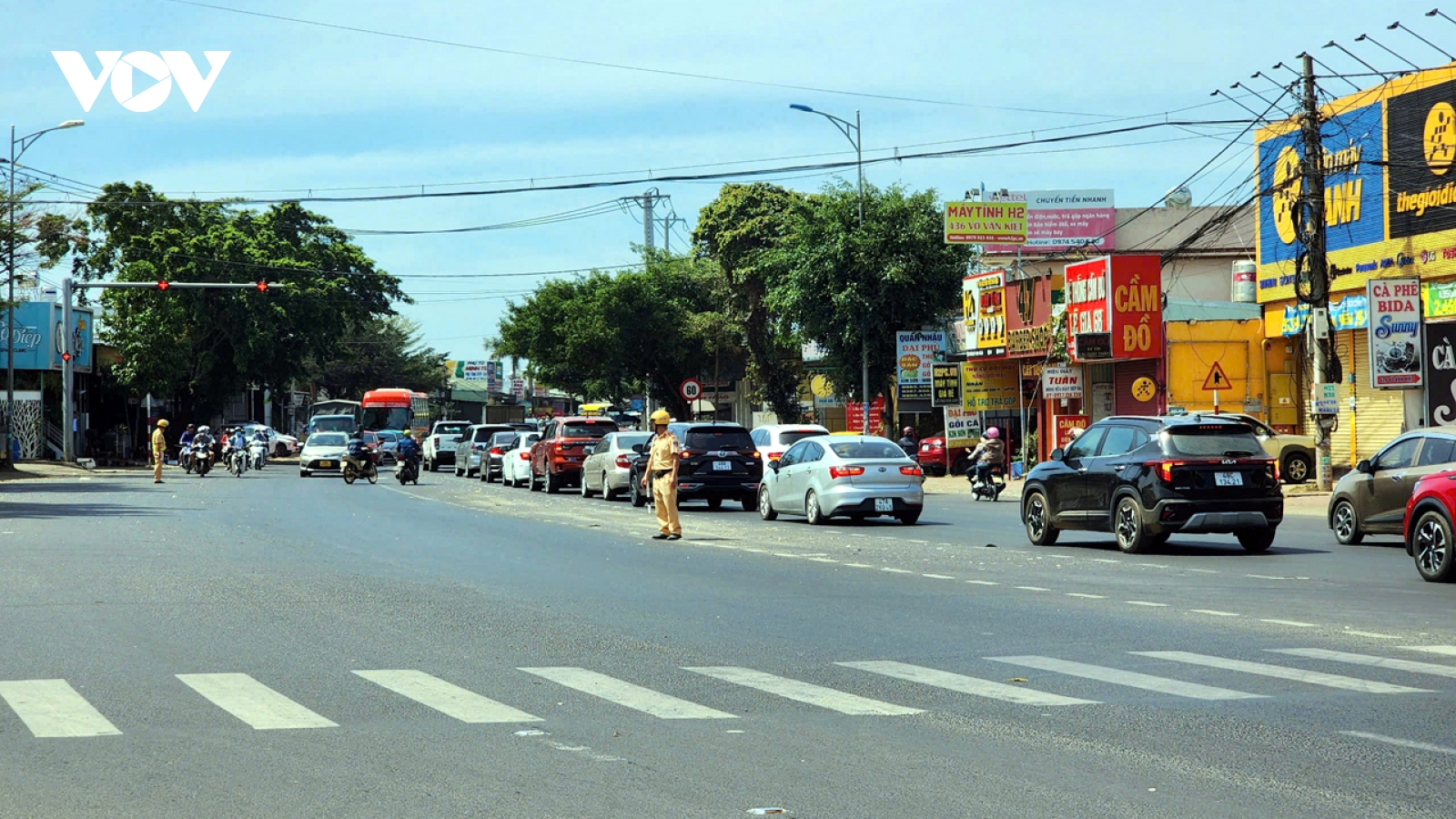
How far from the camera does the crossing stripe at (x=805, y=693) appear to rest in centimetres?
878

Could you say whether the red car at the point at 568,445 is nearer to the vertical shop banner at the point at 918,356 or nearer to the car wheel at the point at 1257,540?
the vertical shop banner at the point at 918,356

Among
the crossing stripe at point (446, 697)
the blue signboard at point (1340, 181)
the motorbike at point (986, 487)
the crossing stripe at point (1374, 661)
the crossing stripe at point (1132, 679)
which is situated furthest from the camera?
the motorbike at point (986, 487)

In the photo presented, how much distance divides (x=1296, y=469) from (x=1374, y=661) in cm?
2727

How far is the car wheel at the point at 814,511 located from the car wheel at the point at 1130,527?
6.76 m

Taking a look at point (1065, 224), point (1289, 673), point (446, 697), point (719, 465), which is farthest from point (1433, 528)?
point (1065, 224)

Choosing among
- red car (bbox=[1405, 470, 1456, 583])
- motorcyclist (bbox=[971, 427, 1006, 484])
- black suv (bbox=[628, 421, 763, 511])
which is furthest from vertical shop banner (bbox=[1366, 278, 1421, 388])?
red car (bbox=[1405, 470, 1456, 583])

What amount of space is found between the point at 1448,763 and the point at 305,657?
274 inches

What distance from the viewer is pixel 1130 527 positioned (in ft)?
66.3

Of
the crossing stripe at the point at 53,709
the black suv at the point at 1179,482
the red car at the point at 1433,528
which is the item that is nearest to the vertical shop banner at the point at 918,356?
the black suv at the point at 1179,482

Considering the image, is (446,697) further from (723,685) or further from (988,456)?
(988,456)

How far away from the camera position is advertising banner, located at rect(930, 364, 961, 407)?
1865 inches

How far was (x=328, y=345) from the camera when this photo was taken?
7619 cm

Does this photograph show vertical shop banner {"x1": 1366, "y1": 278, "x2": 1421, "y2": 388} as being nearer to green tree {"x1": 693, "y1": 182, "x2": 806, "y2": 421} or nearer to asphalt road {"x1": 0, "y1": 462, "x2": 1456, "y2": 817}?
asphalt road {"x1": 0, "y1": 462, "x2": 1456, "y2": 817}

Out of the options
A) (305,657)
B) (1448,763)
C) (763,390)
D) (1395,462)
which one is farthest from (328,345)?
(1448,763)
